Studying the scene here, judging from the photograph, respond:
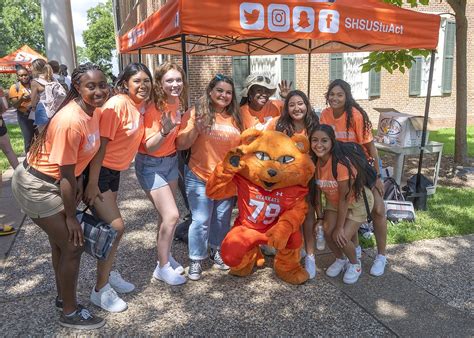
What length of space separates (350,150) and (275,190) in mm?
700

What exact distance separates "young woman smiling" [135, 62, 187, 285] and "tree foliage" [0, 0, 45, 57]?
66275mm

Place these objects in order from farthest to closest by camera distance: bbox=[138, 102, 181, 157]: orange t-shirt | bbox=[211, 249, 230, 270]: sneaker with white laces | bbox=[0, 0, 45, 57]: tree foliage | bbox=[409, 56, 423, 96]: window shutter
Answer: bbox=[0, 0, 45, 57]: tree foliage, bbox=[409, 56, 423, 96]: window shutter, bbox=[211, 249, 230, 270]: sneaker with white laces, bbox=[138, 102, 181, 157]: orange t-shirt

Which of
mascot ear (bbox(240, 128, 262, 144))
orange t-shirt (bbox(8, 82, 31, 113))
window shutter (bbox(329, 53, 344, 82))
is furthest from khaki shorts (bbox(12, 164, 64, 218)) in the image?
window shutter (bbox(329, 53, 344, 82))

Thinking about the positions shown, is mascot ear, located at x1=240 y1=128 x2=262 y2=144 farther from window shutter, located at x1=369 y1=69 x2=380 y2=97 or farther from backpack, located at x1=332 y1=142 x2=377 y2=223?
window shutter, located at x1=369 y1=69 x2=380 y2=97

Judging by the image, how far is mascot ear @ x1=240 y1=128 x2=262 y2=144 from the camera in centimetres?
344

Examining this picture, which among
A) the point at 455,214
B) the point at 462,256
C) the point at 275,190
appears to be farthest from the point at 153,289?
the point at 455,214

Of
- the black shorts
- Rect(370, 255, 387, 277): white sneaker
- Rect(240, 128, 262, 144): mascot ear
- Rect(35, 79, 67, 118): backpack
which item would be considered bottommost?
Rect(370, 255, 387, 277): white sneaker

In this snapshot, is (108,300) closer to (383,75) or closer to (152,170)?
(152,170)

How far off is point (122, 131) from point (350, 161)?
1.79 meters

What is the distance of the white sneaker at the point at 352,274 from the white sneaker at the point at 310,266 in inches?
10.4

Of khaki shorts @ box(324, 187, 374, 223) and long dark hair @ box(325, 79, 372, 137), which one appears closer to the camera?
khaki shorts @ box(324, 187, 374, 223)

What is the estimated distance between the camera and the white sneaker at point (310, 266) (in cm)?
365

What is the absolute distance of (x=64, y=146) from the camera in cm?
237

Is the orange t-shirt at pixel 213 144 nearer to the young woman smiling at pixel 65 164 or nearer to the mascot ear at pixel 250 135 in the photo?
the mascot ear at pixel 250 135
